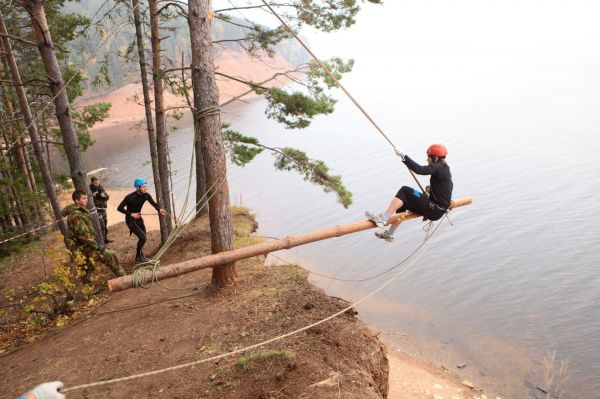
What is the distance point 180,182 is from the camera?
30500 mm

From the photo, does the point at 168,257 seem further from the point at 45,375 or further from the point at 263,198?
the point at 263,198

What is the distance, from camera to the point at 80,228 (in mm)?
8367

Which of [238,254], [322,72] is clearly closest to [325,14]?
[322,72]

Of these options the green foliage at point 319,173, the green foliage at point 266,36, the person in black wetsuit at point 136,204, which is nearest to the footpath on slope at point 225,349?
the person in black wetsuit at point 136,204

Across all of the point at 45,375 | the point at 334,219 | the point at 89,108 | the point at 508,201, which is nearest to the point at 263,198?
the point at 334,219

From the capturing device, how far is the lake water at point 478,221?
442 inches

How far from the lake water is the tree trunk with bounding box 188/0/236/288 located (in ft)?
21.2

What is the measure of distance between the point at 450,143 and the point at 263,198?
1560cm

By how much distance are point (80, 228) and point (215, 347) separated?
13.5 ft

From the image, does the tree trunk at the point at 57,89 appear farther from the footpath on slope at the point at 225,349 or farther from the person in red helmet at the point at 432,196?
the person in red helmet at the point at 432,196

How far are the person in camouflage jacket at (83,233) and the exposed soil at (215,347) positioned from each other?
112 cm

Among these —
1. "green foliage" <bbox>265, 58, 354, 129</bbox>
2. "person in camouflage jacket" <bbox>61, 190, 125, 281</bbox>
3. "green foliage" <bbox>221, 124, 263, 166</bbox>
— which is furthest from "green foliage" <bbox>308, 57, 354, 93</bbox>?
"person in camouflage jacket" <bbox>61, 190, 125, 281</bbox>

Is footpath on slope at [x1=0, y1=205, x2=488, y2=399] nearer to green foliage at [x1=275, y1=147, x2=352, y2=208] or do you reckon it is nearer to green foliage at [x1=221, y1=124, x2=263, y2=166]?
green foliage at [x1=275, y1=147, x2=352, y2=208]

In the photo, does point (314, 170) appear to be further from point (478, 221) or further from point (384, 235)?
point (478, 221)
